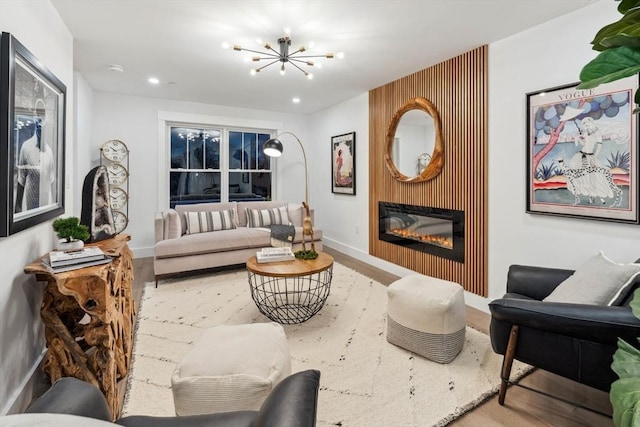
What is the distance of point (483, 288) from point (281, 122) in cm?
440

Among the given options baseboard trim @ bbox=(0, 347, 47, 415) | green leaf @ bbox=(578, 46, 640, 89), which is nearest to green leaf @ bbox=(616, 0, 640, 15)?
green leaf @ bbox=(578, 46, 640, 89)

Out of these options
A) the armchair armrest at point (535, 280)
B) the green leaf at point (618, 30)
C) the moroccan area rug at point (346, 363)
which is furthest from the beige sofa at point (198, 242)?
the green leaf at point (618, 30)

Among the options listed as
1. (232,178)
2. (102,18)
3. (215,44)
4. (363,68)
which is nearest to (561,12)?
(363,68)

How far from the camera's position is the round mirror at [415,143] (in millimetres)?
3522

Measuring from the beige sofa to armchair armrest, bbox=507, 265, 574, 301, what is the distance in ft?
8.98

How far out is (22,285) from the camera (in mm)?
1785

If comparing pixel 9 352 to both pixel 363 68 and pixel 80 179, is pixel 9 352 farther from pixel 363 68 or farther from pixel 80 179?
pixel 363 68

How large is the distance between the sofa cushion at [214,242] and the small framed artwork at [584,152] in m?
3.03

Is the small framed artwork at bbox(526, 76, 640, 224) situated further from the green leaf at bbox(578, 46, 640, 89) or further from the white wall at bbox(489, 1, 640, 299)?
the green leaf at bbox(578, 46, 640, 89)

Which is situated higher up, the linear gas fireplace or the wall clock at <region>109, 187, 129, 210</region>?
the wall clock at <region>109, 187, 129, 210</region>

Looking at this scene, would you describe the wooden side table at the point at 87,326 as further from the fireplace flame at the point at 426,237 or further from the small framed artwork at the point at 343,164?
the small framed artwork at the point at 343,164

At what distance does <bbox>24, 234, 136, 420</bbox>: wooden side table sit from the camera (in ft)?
5.40

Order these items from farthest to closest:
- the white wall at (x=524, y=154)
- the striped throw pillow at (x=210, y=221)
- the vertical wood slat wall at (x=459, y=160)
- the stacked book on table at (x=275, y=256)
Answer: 1. the striped throw pillow at (x=210, y=221)
2. the vertical wood slat wall at (x=459, y=160)
3. the stacked book on table at (x=275, y=256)
4. the white wall at (x=524, y=154)

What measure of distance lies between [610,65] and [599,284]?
1.29m
